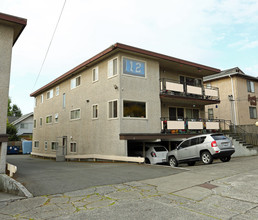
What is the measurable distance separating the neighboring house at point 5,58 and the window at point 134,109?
301 inches

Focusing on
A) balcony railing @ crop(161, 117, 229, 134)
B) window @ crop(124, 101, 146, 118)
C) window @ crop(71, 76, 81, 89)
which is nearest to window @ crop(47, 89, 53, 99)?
window @ crop(71, 76, 81, 89)

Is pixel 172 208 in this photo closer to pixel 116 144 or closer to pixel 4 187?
pixel 4 187

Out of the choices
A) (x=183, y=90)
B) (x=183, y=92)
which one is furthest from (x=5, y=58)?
(x=183, y=92)

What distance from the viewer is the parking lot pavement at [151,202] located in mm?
4941

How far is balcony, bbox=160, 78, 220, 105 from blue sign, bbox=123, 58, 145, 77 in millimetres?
2079

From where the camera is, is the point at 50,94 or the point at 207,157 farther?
the point at 50,94

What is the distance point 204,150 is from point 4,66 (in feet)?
37.1

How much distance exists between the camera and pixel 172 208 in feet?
17.3

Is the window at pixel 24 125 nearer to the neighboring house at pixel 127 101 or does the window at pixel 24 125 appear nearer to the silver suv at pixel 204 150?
the neighboring house at pixel 127 101

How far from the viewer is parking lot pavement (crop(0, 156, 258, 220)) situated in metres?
4.94

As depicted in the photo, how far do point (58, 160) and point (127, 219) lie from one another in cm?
1728

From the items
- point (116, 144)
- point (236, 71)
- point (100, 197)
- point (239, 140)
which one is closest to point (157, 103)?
point (116, 144)

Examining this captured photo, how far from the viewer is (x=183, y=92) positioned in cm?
1889

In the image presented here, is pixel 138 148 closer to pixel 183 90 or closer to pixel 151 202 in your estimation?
pixel 183 90
